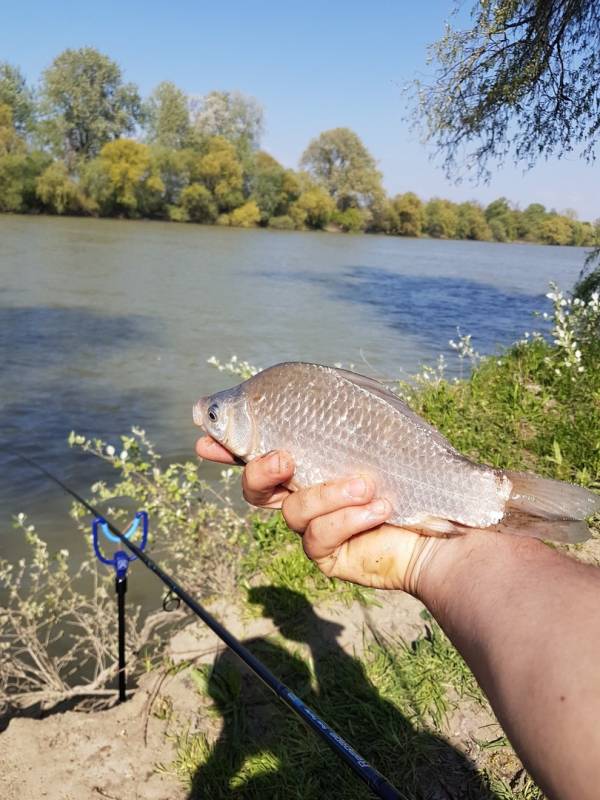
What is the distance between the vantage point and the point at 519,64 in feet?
31.3

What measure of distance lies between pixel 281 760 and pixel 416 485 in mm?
1871

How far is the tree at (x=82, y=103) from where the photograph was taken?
197 ft

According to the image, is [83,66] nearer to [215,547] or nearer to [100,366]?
[100,366]

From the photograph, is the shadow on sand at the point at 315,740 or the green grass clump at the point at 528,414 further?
the green grass clump at the point at 528,414

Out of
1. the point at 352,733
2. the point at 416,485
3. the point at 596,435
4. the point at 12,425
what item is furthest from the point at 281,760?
the point at 12,425

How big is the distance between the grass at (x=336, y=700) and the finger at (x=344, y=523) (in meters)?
1.44


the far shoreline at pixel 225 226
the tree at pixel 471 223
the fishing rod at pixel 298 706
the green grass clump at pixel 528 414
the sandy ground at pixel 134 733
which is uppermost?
the tree at pixel 471 223

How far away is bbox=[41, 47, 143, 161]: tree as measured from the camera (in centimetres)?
6019

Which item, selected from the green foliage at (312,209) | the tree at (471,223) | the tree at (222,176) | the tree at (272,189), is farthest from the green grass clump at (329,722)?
the tree at (471,223)

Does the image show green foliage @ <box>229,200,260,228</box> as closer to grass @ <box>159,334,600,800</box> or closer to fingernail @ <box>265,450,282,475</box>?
grass @ <box>159,334,600,800</box>

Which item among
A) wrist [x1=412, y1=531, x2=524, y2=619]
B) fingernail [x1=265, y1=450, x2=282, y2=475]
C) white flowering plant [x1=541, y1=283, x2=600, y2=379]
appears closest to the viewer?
wrist [x1=412, y1=531, x2=524, y2=619]

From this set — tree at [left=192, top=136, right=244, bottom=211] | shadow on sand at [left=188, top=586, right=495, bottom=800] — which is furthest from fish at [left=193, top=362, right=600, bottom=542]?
tree at [left=192, top=136, right=244, bottom=211]

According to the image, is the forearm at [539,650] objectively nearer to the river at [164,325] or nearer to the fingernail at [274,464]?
the fingernail at [274,464]

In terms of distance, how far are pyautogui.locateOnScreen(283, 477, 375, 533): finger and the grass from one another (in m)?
1.54
